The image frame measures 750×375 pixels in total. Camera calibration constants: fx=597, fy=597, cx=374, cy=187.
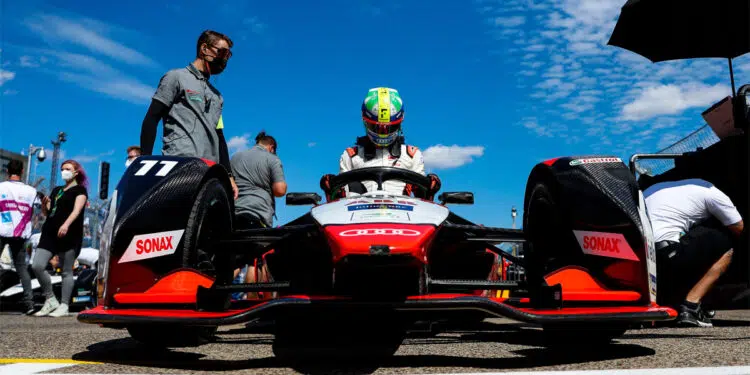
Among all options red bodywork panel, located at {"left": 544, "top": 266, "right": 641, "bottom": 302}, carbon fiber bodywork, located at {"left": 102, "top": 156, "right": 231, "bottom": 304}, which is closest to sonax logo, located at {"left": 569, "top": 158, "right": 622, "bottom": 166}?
red bodywork panel, located at {"left": 544, "top": 266, "right": 641, "bottom": 302}

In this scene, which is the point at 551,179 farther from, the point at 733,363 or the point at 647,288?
the point at 733,363

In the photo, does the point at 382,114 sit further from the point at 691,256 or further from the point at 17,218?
the point at 17,218

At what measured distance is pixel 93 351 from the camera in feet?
10.8

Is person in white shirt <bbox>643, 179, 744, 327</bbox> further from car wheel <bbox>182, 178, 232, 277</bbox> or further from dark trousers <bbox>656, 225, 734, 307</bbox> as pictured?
car wheel <bbox>182, 178, 232, 277</bbox>

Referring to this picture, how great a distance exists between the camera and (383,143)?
529cm

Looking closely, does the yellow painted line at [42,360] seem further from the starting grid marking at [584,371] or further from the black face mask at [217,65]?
the black face mask at [217,65]

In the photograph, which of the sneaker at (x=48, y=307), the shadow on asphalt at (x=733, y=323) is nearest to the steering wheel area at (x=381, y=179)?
the shadow on asphalt at (x=733, y=323)

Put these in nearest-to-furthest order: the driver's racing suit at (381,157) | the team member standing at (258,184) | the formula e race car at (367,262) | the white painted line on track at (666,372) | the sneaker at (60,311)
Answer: the white painted line on track at (666,372), the formula e race car at (367,262), the driver's racing suit at (381,157), the team member standing at (258,184), the sneaker at (60,311)

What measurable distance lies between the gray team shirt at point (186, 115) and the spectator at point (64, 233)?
11.4 feet

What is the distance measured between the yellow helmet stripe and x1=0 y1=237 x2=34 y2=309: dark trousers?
17.1ft

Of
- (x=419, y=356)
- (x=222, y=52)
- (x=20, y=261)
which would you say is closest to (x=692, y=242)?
(x=419, y=356)

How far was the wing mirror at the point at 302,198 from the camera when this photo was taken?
3.95 meters

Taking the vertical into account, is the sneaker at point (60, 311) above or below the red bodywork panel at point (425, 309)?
below

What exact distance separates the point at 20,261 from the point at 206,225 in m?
5.48
